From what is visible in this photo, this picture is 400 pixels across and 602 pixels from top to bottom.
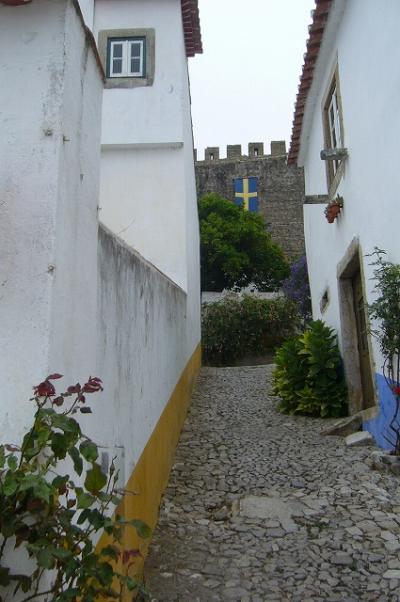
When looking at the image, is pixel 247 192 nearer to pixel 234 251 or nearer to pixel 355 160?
pixel 234 251

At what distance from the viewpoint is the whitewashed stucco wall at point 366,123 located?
4.23m

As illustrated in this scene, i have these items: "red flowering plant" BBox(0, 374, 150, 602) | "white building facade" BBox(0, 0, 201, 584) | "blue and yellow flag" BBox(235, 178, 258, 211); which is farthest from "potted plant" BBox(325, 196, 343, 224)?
"blue and yellow flag" BBox(235, 178, 258, 211)

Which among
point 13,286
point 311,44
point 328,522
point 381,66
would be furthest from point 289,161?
point 13,286

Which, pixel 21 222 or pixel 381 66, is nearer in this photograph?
pixel 21 222

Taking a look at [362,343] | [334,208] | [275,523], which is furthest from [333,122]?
[275,523]

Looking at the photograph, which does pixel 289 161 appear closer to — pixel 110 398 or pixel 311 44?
pixel 311 44

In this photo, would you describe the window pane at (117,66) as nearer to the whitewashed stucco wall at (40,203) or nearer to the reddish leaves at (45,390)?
the whitewashed stucco wall at (40,203)

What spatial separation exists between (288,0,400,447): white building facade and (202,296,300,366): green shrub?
247 inches

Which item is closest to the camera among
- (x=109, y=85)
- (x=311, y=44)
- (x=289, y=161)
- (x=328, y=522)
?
(x=328, y=522)

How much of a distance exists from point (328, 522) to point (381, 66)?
3.85 metres

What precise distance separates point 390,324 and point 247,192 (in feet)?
95.2

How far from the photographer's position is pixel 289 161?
372 inches

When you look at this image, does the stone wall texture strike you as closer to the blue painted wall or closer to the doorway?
the doorway

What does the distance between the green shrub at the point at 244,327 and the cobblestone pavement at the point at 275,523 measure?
326 inches
